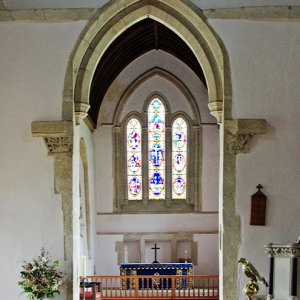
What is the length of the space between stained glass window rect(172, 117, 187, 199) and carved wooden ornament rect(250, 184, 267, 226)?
678cm

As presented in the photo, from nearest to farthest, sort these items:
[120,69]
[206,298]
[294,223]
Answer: [294,223] < [206,298] < [120,69]

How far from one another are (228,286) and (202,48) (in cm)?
298

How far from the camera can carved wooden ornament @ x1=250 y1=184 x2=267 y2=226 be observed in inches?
296

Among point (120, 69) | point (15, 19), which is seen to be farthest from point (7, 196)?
point (120, 69)

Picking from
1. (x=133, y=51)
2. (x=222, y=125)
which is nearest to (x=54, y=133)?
(x=222, y=125)

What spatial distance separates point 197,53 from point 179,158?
649 centimetres

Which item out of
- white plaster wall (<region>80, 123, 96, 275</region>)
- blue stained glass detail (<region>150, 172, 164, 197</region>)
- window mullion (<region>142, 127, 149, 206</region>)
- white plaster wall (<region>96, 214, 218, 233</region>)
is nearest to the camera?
white plaster wall (<region>80, 123, 96, 275</region>)

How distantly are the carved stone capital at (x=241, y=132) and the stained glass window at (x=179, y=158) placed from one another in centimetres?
667

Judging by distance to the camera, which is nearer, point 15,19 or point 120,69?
point 15,19

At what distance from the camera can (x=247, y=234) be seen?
761cm

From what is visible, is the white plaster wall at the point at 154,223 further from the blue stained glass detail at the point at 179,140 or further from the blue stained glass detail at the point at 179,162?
the blue stained glass detail at the point at 179,140

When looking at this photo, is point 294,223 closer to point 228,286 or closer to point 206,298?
point 228,286

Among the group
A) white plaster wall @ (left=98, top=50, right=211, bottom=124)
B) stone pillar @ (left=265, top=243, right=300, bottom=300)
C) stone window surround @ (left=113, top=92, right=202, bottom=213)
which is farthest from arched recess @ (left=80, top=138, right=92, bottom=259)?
stone pillar @ (left=265, top=243, right=300, bottom=300)

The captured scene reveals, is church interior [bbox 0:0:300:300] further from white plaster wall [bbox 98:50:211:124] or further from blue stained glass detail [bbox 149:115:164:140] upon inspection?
blue stained glass detail [bbox 149:115:164:140]
